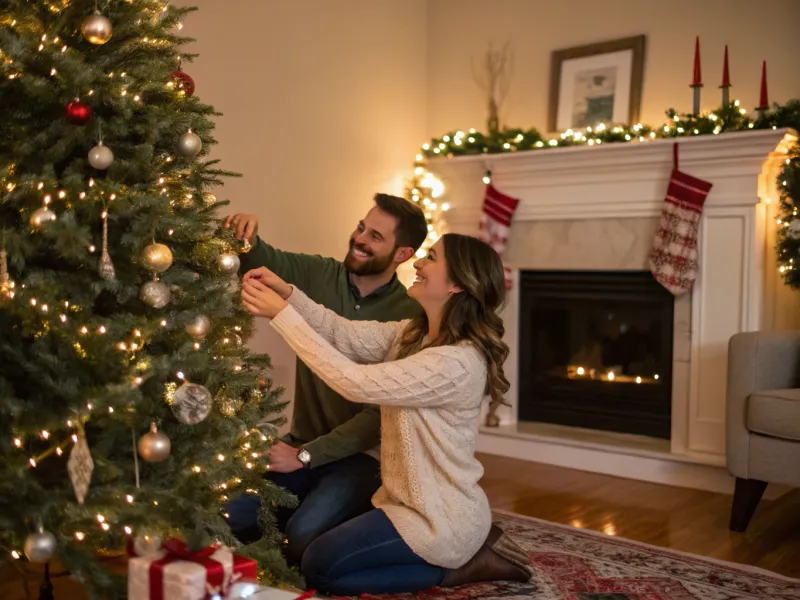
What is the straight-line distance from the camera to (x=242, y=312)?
1.99 meters

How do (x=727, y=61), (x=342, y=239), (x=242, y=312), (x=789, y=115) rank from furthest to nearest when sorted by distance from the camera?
(x=342, y=239)
(x=727, y=61)
(x=789, y=115)
(x=242, y=312)

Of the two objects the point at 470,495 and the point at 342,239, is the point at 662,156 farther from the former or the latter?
the point at 470,495

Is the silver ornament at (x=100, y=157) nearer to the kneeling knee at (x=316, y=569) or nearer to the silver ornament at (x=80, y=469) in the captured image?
the silver ornament at (x=80, y=469)

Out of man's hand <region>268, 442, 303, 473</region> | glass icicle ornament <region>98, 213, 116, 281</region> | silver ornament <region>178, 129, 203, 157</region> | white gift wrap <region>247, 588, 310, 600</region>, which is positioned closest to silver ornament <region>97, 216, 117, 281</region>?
glass icicle ornament <region>98, 213, 116, 281</region>

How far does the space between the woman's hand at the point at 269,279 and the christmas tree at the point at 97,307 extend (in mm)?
417

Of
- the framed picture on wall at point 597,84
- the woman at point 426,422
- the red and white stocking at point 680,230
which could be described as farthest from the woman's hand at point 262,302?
the framed picture on wall at point 597,84

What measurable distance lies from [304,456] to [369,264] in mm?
669

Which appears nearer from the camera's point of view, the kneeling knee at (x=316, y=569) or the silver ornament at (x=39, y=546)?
the silver ornament at (x=39, y=546)

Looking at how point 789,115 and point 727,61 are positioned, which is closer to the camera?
point 789,115

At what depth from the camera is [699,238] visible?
3617 millimetres

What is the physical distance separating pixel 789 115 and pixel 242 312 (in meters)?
2.59

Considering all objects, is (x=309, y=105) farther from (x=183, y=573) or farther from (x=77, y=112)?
(x=183, y=573)

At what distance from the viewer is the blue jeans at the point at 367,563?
2.05 meters

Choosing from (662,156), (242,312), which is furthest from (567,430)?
(242,312)
